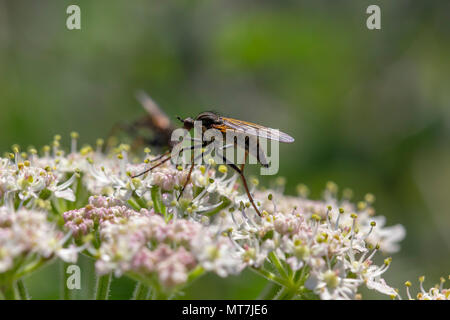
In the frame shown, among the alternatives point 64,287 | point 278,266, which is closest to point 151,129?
point 64,287

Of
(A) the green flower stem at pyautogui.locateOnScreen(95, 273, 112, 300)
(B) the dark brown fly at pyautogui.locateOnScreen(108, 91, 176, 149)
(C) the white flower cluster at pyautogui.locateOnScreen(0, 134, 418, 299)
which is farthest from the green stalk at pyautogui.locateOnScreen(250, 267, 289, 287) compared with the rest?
(B) the dark brown fly at pyautogui.locateOnScreen(108, 91, 176, 149)

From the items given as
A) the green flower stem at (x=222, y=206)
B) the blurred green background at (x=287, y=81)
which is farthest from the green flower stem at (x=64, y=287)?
the blurred green background at (x=287, y=81)

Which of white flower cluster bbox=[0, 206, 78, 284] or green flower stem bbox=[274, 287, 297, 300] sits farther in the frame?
green flower stem bbox=[274, 287, 297, 300]

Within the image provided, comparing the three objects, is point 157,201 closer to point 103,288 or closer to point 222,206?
point 222,206

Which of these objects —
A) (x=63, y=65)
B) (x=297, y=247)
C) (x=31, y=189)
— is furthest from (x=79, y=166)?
(x=63, y=65)

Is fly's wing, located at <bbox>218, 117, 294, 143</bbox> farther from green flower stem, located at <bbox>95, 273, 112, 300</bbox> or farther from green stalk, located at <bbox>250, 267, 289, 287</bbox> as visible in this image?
green flower stem, located at <bbox>95, 273, 112, 300</bbox>

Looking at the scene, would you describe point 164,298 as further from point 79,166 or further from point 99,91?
point 99,91

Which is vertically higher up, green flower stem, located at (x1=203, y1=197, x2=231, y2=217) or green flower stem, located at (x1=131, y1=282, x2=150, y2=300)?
green flower stem, located at (x1=203, y1=197, x2=231, y2=217)

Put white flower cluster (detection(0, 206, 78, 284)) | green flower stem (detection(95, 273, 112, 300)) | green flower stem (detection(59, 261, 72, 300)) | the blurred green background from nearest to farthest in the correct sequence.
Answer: white flower cluster (detection(0, 206, 78, 284)), green flower stem (detection(95, 273, 112, 300)), green flower stem (detection(59, 261, 72, 300)), the blurred green background
